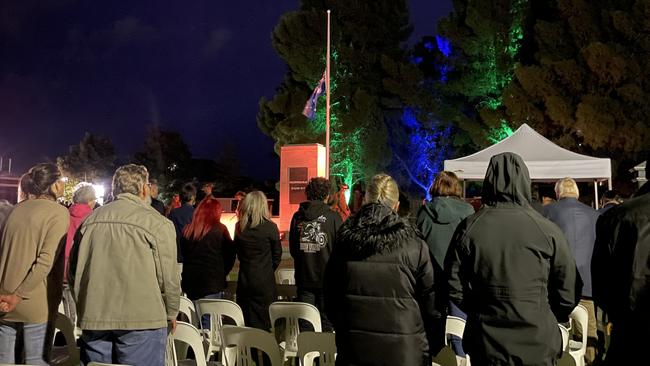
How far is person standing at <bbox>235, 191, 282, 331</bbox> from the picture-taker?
475cm

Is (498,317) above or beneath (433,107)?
beneath

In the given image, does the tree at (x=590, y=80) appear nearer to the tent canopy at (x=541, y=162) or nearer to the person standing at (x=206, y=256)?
the tent canopy at (x=541, y=162)

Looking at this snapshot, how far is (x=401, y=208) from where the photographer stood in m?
3.93

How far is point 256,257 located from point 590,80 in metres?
19.1

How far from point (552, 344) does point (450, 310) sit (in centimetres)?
209

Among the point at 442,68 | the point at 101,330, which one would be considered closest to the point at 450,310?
the point at 101,330

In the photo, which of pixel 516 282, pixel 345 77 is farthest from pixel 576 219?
Answer: pixel 345 77

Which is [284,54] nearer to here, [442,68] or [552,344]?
[442,68]

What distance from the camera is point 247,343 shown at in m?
3.18

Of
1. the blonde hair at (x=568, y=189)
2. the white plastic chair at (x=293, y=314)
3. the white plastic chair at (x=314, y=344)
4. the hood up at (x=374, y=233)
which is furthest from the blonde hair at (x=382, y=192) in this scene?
the blonde hair at (x=568, y=189)

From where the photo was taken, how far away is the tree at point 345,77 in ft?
81.7

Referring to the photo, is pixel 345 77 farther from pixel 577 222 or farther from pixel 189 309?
pixel 189 309

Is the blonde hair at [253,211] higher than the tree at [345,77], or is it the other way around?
the tree at [345,77]

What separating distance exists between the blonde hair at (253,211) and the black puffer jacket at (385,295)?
202 cm
